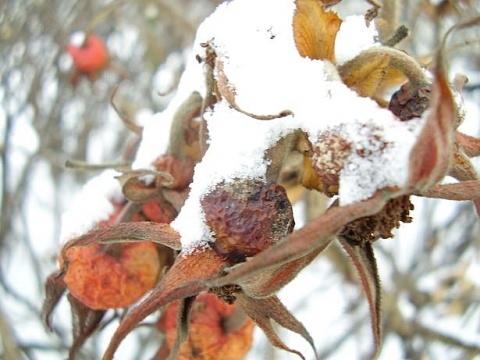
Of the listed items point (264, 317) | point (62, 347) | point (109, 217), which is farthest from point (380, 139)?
point (62, 347)

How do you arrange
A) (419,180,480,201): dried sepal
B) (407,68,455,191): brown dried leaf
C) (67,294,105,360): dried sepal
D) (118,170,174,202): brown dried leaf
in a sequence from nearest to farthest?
(407,68,455,191): brown dried leaf
(419,180,480,201): dried sepal
(118,170,174,202): brown dried leaf
(67,294,105,360): dried sepal

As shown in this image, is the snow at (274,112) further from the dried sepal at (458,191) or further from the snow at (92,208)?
the snow at (92,208)

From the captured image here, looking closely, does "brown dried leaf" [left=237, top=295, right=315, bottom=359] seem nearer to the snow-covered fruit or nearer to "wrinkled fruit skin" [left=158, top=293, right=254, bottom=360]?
"wrinkled fruit skin" [left=158, top=293, right=254, bottom=360]

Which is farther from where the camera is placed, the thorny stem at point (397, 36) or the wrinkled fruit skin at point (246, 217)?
the thorny stem at point (397, 36)

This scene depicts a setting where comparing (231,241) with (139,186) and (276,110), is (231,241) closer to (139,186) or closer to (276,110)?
(276,110)

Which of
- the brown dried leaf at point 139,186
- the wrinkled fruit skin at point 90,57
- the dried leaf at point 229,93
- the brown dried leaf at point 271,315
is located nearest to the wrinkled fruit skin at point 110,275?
the brown dried leaf at point 139,186

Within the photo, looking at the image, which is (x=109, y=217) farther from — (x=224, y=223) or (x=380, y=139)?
(x=380, y=139)

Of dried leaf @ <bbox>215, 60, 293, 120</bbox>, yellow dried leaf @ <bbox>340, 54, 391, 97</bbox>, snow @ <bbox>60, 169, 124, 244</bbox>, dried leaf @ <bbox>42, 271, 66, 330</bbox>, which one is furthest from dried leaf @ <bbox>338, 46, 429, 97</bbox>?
dried leaf @ <bbox>42, 271, 66, 330</bbox>
